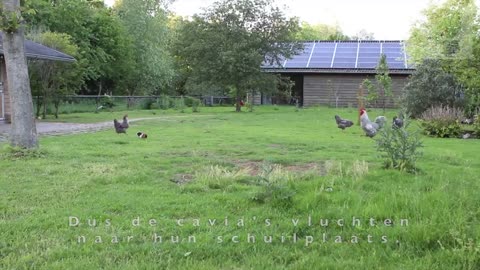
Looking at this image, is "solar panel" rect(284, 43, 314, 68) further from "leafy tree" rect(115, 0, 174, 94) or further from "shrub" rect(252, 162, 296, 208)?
"shrub" rect(252, 162, 296, 208)

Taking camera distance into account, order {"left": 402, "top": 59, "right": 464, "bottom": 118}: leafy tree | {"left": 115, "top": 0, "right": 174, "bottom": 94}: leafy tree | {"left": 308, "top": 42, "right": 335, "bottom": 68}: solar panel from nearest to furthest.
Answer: {"left": 402, "top": 59, "right": 464, "bottom": 118}: leafy tree < {"left": 308, "top": 42, "right": 335, "bottom": 68}: solar panel < {"left": 115, "top": 0, "right": 174, "bottom": 94}: leafy tree

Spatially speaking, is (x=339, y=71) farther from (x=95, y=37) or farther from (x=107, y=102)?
(x=95, y=37)

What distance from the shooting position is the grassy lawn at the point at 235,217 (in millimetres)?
3364

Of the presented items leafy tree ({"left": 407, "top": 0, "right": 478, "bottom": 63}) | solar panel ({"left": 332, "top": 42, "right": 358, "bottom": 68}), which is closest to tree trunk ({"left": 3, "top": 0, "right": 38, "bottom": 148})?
leafy tree ({"left": 407, "top": 0, "right": 478, "bottom": 63})

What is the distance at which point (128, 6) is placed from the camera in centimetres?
4103

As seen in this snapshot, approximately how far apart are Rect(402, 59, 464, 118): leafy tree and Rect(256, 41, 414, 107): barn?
12017 mm

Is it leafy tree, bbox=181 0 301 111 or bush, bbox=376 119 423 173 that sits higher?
leafy tree, bbox=181 0 301 111

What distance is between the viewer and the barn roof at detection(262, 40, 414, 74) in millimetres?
34750

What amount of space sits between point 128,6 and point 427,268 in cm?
4128

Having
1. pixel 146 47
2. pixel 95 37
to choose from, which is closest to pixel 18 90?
pixel 95 37

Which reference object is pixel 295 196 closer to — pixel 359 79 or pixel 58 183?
pixel 58 183

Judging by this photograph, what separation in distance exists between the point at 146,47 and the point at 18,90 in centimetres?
3343

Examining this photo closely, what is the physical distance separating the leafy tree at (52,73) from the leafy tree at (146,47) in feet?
56.7

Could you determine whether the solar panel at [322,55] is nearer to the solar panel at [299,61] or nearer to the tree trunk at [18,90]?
the solar panel at [299,61]
